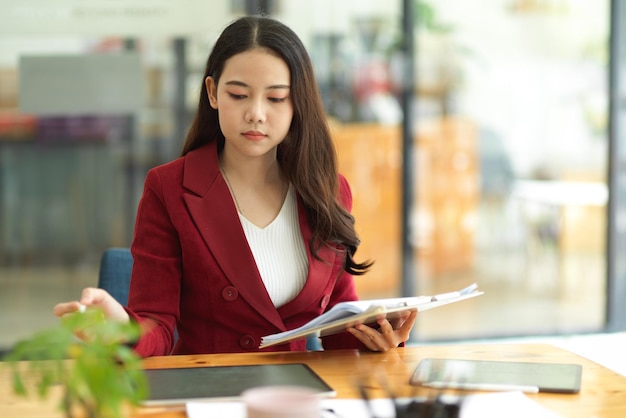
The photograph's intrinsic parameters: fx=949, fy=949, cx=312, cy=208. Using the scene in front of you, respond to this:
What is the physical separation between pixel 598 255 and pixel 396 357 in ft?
10.5

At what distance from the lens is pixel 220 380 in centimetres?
150

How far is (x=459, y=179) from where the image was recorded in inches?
176

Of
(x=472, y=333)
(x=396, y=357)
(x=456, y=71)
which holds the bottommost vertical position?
(x=472, y=333)

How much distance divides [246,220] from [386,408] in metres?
0.76

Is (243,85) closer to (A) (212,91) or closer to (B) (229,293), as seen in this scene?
(A) (212,91)

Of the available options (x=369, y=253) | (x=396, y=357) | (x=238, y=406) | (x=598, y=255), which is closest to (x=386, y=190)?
(x=369, y=253)

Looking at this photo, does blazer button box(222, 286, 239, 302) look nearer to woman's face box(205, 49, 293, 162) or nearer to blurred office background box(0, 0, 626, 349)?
woman's face box(205, 49, 293, 162)

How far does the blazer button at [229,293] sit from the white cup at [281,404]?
2.54 feet

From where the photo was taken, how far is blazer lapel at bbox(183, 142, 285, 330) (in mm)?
1891

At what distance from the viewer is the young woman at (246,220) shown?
1885 millimetres

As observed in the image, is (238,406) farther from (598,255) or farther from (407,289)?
(598,255)

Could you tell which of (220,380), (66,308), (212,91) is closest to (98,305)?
(66,308)

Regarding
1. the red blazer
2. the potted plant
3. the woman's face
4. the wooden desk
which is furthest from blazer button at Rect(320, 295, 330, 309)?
the potted plant

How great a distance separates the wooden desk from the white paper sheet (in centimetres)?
3
